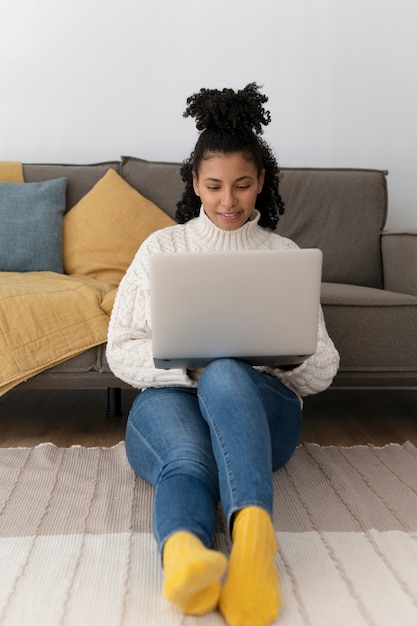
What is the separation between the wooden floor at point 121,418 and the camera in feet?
7.63

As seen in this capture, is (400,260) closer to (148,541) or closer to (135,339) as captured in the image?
(135,339)

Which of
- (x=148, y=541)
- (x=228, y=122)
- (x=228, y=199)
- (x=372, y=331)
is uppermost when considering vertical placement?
(x=228, y=122)

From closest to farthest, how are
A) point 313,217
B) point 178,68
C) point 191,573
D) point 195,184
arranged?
1. point 191,573
2. point 195,184
3. point 313,217
4. point 178,68

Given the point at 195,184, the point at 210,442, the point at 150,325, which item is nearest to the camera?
the point at 210,442

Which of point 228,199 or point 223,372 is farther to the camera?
point 228,199

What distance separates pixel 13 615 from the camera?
1.17m

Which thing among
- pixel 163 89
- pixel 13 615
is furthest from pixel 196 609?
pixel 163 89

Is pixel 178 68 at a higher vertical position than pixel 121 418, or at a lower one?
higher

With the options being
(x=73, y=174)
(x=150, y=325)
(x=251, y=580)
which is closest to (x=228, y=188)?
(x=150, y=325)

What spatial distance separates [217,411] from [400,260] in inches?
58.0

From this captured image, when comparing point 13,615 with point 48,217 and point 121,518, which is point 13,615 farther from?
point 48,217

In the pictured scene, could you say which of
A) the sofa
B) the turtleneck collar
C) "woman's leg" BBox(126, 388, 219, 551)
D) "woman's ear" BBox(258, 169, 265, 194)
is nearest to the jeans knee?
"woman's leg" BBox(126, 388, 219, 551)

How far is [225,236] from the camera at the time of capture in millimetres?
1825

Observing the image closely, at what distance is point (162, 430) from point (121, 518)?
236 mm
